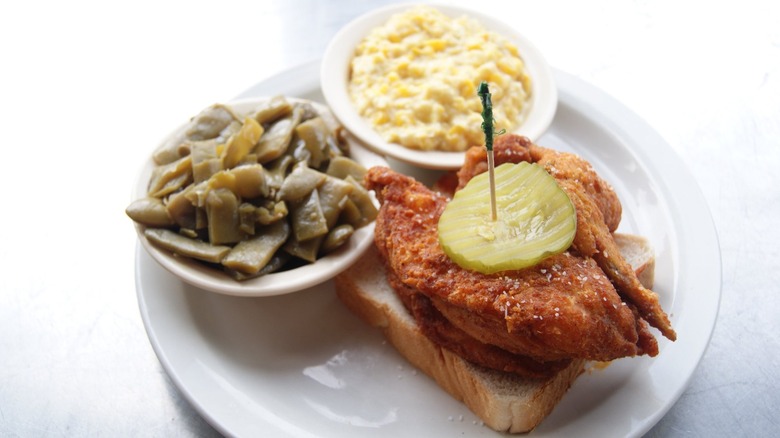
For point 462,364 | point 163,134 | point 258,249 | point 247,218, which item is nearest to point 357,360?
point 462,364

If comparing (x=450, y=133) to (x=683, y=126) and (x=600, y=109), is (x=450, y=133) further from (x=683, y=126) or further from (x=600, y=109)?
(x=683, y=126)

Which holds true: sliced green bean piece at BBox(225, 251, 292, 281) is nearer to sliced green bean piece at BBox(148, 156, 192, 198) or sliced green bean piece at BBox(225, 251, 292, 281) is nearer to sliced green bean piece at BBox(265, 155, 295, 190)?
sliced green bean piece at BBox(265, 155, 295, 190)

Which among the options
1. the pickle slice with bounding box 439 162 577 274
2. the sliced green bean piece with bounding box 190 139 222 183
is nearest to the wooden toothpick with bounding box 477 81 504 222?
the pickle slice with bounding box 439 162 577 274

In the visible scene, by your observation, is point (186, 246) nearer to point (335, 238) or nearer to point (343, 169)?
point (335, 238)

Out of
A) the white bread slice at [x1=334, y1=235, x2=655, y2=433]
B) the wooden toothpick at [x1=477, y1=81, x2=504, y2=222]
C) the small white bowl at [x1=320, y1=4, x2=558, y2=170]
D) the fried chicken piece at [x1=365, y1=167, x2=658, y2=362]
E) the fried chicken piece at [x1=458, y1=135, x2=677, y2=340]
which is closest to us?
the wooden toothpick at [x1=477, y1=81, x2=504, y2=222]

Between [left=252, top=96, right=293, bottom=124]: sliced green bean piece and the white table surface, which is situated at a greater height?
[left=252, top=96, right=293, bottom=124]: sliced green bean piece

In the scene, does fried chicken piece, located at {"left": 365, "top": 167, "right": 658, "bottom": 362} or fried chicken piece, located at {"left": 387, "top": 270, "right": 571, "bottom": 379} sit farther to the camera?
fried chicken piece, located at {"left": 387, "top": 270, "right": 571, "bottom": 379}
